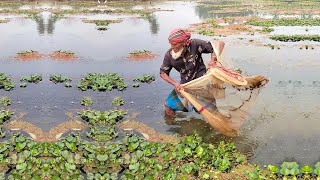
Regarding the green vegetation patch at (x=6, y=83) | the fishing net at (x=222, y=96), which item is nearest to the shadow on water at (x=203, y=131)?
the fishing net at (x=222, y=96)

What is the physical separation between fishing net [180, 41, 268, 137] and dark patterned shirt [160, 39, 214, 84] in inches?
22.7

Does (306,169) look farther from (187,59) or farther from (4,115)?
(4,115)

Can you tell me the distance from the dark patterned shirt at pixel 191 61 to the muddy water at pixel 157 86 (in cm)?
91

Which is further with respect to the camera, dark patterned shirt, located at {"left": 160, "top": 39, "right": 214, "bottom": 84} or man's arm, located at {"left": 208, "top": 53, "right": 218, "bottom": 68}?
dark patterned shirt, located at {"left": 160, "top": 39, "right": 214, "bottom": 84}

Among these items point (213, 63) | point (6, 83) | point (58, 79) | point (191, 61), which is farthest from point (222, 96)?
point (6, 83)

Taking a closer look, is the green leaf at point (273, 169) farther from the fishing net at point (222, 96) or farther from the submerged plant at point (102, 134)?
the submerged plant at point (102, 134)

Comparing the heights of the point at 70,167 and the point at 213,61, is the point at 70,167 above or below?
below

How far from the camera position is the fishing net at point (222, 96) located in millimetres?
7617

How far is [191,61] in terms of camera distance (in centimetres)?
824

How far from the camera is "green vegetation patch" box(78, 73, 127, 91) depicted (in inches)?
430

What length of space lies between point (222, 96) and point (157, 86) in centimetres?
371

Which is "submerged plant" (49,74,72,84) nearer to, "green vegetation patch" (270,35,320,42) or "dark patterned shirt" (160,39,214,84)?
"dark patterned shirt" (160,39,214,84)

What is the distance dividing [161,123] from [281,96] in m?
3.70

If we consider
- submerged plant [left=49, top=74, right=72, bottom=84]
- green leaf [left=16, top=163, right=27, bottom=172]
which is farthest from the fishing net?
submerged plant [left=49, top=74, right=72, bottom=84]
